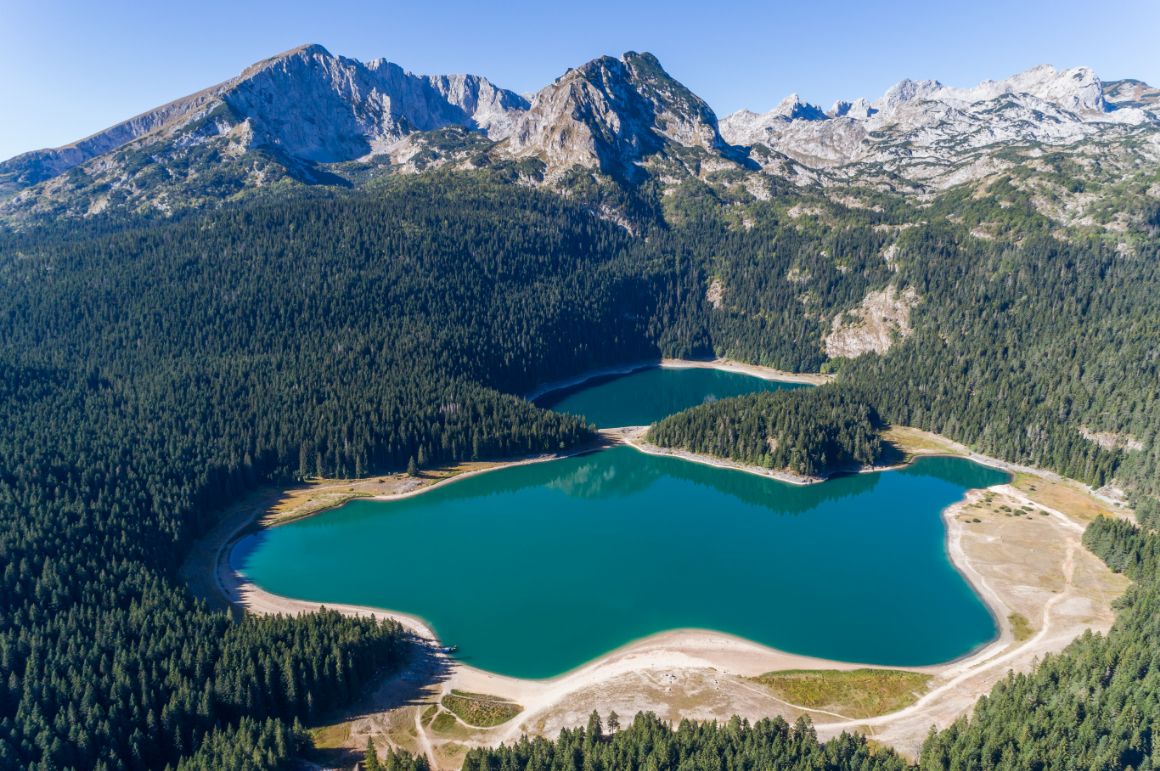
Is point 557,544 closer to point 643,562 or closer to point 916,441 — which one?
point 643,562

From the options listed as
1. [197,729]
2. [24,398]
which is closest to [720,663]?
[197,729]

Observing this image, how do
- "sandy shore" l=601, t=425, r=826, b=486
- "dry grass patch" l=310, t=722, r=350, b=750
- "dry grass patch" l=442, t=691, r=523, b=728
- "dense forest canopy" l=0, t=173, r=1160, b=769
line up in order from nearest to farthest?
"dense forest canopy" l=0, t=173, r=1160, b=769 < "dry grass patch" l=310, t=722, r=350, b=750 < "dry grass patch" l=442, t=691, r=523, b=728 < "sandy shore" l=601, t=425, r=826, b=486

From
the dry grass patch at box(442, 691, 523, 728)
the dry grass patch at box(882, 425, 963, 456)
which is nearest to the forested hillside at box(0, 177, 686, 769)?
the dry grass patch at box(442, 691, 523, 728)

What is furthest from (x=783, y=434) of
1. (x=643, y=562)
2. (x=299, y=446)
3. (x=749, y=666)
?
(x=299, y=446)

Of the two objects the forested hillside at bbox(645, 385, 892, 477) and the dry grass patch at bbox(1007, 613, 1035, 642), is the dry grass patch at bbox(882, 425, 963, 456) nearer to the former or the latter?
the forested hillside at bbox(645, 385, 892, 477)

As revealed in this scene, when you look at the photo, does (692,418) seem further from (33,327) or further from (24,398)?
(33,327)

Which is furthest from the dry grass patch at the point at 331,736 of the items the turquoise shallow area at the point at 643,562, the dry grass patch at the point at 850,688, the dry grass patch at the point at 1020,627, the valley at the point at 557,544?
the dry grass patch at the point at 1020,627

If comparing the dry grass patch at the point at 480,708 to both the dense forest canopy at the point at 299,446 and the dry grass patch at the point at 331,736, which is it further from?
the dense forest canopy at the point at 299,446
